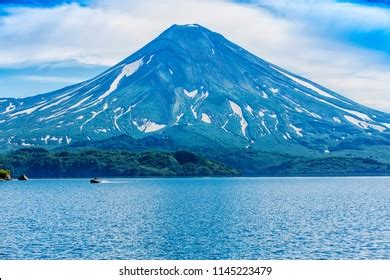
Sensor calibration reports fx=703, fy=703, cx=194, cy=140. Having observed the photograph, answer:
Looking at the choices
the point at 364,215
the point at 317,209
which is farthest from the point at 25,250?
the point at 317,209

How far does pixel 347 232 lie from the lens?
227 feet

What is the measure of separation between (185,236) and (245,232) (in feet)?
22.2

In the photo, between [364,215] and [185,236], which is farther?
[364,215]

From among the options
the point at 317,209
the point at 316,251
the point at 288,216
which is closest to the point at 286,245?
the point at 316,251

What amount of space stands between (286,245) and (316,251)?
409cm

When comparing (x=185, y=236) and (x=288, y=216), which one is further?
(x=288, y=216)
